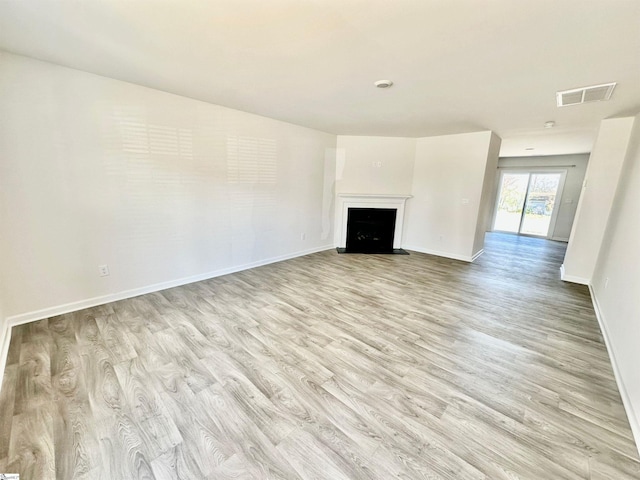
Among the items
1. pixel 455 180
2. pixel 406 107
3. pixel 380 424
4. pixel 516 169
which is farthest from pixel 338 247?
pixel 516 169

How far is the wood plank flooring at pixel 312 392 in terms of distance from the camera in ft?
4.23

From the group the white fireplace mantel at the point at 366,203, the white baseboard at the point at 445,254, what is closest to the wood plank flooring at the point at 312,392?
the white baseboard at the point at 445,254

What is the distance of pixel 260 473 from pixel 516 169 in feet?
31.2

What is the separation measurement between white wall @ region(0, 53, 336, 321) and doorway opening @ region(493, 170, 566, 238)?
7.48 m

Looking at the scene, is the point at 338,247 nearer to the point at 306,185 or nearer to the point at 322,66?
the point at 306,185

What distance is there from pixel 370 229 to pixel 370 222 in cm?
15

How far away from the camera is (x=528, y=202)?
7.73 m

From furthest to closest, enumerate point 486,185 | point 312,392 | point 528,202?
1. point 528,202
2. point 486,185
3. point 312,392

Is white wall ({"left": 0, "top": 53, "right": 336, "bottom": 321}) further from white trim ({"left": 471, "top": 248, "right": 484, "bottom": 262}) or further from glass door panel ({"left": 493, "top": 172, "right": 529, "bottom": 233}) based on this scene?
glass door panel ({"left": 493, "top": 172, "right": 529, "bottom": 233})

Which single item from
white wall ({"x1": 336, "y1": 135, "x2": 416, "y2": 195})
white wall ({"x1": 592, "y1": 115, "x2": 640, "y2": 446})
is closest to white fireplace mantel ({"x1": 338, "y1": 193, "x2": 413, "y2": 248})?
white wall ({"x1": 336, "y1": 135, "x2": 416, "y2": 195})

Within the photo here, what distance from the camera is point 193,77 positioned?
248 cm

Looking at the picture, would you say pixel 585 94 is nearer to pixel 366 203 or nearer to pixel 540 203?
pixel 366 203

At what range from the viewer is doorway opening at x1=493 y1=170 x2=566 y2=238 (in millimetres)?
7352

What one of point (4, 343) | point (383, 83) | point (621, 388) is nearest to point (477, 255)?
point (621, 388)
